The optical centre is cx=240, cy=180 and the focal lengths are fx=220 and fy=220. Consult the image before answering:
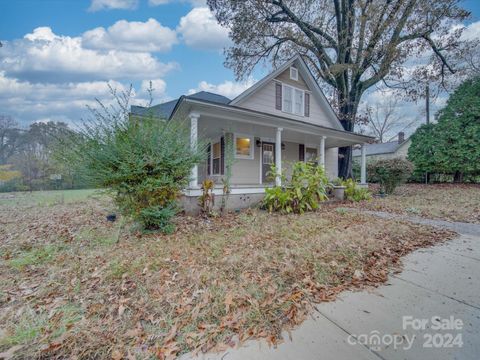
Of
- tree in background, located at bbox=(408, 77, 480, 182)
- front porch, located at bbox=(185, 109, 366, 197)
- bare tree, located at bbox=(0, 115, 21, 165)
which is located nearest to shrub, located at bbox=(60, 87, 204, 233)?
front porch, located at bbox=(185, 109, 366, 197)

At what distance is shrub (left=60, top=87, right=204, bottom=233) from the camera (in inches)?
161

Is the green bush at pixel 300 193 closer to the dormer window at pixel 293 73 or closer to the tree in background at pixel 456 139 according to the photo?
the dormer window at pixel 293 73

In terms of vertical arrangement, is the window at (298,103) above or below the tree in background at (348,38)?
below

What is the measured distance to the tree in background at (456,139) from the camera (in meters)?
12.7

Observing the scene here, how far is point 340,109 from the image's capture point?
13.9m

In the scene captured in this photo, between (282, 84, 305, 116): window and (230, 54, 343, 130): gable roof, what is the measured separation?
2.41ft

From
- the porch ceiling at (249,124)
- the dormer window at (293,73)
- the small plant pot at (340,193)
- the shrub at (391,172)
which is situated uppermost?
the dormer window at (293,73)

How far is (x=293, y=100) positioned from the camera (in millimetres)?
11281

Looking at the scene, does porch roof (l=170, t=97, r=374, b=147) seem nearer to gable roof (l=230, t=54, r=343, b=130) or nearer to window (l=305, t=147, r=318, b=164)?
window (l=305, t=147, r=318, b=164)

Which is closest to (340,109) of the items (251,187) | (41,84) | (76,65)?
(251,187)

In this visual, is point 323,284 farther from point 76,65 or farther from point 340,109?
point 76,65

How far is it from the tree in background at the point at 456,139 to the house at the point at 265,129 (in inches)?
236

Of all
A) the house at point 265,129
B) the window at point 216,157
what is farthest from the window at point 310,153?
the window at point 216,157

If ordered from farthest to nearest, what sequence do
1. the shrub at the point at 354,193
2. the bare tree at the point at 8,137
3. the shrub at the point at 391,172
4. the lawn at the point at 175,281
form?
the bare tree at the point at 8,137 → the shrub at the point at 391,172 → the shrub at the point at 354,193 → the lawn at the point at 175,281
